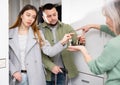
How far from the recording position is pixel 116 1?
130 cm

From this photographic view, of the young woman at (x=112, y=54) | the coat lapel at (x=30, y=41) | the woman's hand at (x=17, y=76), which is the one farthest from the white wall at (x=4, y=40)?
the young woman at (x=112, y=54)

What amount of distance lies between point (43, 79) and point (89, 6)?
33.4 inches

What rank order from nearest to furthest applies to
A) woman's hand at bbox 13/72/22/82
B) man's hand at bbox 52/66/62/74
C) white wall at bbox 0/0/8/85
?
1. white wall at bbox 0/0/8/85
2. woman's hand at bbox 13/72/22/82
3. man's hand at bbox 52/66/62/74

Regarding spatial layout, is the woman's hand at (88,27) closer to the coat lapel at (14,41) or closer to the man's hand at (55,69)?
the man's hand at (55,69)

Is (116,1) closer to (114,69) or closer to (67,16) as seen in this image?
(114,69)

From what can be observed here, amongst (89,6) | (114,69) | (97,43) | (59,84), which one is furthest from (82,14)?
(114,69)

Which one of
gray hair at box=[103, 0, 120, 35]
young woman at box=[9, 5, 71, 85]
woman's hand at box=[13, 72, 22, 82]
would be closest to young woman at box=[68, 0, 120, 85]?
gray hair at box=[103, 0, 120, 35]

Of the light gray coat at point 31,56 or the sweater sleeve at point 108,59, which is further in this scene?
the light gray coat at point 31,56

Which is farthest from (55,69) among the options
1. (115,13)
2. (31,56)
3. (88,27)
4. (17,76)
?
(115,13)

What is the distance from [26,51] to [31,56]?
7cm

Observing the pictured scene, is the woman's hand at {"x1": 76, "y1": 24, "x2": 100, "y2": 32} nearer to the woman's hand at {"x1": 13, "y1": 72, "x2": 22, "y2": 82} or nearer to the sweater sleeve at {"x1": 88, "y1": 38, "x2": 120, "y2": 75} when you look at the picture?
the sweater sleeve at {"x1": 88, "y1": 38, "x2": 120, "y2": 75}

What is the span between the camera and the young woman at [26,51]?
1.75m

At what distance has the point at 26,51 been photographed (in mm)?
1767

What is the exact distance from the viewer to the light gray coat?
175cm
